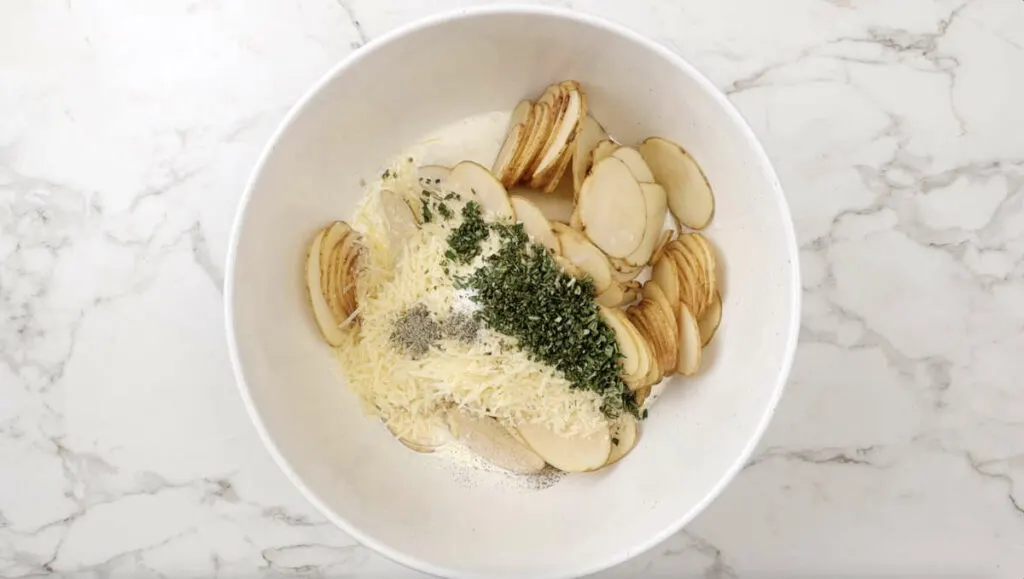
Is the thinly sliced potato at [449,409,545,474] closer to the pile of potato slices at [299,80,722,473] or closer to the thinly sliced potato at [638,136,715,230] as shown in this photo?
the pile of potato slices at [299,80,722,473]

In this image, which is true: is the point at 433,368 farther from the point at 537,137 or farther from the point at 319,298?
the point at 537,137

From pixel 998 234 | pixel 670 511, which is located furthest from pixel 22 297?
pixel 998 234

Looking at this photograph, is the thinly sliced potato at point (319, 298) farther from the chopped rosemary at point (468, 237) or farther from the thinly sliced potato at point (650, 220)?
the thinly sliced potato at point (650, 220)

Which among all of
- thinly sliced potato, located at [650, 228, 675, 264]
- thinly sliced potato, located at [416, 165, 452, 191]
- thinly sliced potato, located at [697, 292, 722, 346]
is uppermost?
thinly sliced potato, located at [416, 165, 452, 191]

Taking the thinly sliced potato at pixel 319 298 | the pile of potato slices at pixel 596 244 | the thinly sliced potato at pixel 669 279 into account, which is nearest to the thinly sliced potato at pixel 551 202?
the pile of potato slices at pixel 596 244

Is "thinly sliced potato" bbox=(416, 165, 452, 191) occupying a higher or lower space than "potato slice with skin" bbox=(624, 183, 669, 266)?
higher

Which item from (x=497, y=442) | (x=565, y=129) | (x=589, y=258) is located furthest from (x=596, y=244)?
(x=497, y=442)

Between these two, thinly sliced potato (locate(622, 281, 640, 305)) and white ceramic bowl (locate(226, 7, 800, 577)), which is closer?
white ceramic bowl (locate(226, 7, 800, 577))

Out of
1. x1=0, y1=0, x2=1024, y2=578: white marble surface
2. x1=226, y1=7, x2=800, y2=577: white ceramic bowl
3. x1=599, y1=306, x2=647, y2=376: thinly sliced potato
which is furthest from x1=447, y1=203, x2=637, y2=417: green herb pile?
x1=0, y1=0, x2=1024, y2=578: white marble surface
